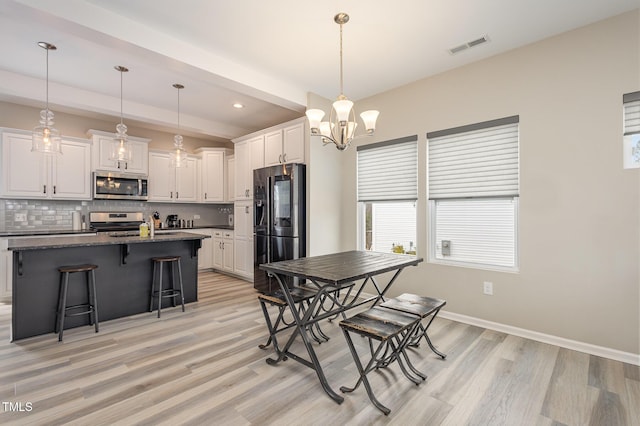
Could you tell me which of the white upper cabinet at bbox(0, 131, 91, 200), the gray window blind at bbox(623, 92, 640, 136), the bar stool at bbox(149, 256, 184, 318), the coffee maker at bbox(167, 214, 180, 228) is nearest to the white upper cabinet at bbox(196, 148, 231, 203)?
the coffee maker at bbox(167, 214, 180, 228)

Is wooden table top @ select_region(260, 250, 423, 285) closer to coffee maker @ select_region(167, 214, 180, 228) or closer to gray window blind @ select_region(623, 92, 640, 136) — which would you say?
gray window blind @ select_region(623, 92, 640, 136)

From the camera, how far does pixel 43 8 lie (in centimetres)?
226

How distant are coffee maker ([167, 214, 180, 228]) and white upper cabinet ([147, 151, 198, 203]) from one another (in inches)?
17.6

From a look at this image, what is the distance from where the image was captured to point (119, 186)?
5207 millimetres

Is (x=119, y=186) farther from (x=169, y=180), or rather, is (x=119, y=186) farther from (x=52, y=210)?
(x=52, y=210)

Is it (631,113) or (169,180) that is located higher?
(631,113)

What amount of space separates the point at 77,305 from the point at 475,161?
4.60 metres

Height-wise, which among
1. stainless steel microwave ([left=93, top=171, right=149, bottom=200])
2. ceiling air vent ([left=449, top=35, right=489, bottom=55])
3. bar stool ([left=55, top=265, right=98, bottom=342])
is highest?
ceiling air vent ([left=449, top=35, right=489, bottom=55])

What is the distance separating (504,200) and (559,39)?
1.58 metres

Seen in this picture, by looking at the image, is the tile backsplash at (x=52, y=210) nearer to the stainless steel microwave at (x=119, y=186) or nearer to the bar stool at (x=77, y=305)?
the stainless steel microwave at (x=119, y=186)

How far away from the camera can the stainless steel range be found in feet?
17.0

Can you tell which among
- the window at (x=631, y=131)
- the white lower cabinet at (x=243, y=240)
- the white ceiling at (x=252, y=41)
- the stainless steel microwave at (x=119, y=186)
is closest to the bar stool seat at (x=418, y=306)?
the window at (x=631, y=131)

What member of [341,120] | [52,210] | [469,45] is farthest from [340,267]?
[52,210]

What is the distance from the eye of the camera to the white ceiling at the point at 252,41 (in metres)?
2.50
